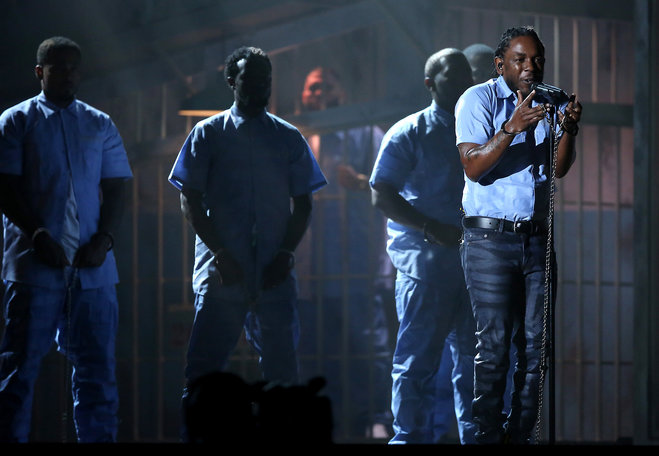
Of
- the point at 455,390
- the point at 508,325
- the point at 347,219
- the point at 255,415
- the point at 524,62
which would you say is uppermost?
the point at 524,62

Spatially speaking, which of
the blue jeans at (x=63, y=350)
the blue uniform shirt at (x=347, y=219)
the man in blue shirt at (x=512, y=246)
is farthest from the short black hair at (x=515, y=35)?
the blue uniform shirt at (x=347, y=219)

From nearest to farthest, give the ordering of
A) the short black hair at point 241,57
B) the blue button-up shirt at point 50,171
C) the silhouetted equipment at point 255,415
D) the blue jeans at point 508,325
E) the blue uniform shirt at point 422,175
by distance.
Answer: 1. the silhouetted equipment at point 255,415
2. the blue jeans at point 508,325
3. the blue button-up shirt at point 50,171
4. the short black hair at point 241,57
5. the blue uniform shirt at point 422,175

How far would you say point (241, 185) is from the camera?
374 cm

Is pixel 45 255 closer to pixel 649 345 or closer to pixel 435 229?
pixel 435 229

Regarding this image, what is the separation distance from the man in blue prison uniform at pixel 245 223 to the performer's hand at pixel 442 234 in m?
0.47

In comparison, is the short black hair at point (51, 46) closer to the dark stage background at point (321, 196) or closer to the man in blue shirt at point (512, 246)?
the man in blue shirt at point (512, 246)

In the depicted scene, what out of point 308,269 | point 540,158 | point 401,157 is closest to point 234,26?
point 308,269

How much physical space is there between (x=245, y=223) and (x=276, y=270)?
20 cm

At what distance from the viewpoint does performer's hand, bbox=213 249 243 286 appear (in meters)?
3.67

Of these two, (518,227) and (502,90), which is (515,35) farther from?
(518,227)

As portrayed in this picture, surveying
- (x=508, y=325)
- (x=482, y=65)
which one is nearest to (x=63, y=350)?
(x=508, y=325)

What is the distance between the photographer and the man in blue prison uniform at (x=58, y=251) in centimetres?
356

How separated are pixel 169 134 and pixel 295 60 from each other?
843 mm

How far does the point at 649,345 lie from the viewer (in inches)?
179
